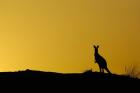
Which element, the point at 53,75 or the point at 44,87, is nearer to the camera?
the point at 44,87

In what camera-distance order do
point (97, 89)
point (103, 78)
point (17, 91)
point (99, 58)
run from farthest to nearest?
point (99, 58) < point (103, 78) < point (97, 89) < point (17, 91)

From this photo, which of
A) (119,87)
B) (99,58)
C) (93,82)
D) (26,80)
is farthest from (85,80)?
(99,58)

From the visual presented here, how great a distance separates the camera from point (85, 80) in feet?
65.5

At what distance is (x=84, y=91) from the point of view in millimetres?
18766

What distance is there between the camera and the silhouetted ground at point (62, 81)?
18688 millimetres

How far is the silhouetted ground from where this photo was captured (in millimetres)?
18688

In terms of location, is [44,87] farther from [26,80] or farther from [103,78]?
[103,78]

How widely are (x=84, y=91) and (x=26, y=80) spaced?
266 centimetres

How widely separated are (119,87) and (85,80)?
1.62 metres

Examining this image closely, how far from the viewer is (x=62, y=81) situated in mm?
19391

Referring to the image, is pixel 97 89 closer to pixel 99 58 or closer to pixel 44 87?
pixel 44 87

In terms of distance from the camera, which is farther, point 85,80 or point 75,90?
point 85,80

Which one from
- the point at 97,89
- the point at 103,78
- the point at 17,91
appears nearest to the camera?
the point at 17,91

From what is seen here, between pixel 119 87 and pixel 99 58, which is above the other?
pixel 99 58
